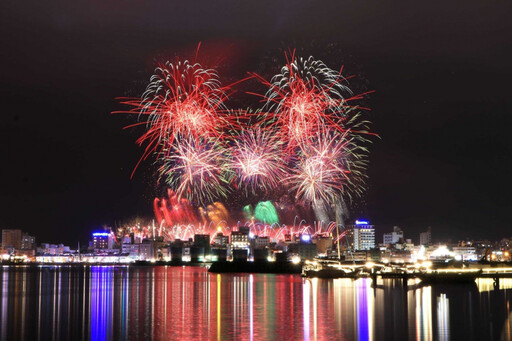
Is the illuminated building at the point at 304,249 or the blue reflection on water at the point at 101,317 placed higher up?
the illuminated building at the point at 304,249

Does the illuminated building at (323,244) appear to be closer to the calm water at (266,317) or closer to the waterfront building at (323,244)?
the waterfront building at (323,244)

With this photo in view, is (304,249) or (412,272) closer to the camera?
(412,272)

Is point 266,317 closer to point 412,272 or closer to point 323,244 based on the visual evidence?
point 412,272

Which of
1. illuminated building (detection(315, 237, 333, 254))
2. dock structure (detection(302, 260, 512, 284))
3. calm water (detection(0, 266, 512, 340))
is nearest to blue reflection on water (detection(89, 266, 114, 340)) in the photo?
calm water (detection(0, 266, 512, 340))

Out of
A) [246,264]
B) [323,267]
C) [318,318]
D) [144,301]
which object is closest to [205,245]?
[246,264]

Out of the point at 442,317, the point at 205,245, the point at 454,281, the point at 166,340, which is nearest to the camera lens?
the point at 166,340

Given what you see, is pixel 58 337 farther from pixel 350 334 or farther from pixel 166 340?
pixel 350 334

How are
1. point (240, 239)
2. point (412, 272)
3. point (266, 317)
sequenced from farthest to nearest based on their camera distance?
point (240, 239) < point (412, 272) < point (266, 317)

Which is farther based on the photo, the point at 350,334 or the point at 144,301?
the point at 144,301

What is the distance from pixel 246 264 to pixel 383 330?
98.2 m

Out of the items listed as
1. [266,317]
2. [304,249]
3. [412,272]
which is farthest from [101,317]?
[304,249]

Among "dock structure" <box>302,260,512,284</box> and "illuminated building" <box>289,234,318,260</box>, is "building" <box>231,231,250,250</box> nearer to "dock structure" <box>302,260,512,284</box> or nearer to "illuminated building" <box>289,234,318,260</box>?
"illuminated building" <box>289,234,318,260</box>

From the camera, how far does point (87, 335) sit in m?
26.0

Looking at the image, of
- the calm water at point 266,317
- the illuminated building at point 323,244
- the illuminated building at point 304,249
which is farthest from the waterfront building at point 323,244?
the calm water at point 266,317
